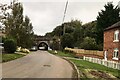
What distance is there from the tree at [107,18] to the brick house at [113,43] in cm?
2016

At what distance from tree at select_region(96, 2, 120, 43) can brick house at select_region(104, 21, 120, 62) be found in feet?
66.2

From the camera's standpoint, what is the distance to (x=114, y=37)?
39.0 meters

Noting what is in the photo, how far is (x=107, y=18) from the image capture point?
6475cm

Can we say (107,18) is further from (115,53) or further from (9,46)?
(9,46)

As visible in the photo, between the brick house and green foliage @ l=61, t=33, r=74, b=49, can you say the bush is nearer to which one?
the brick house

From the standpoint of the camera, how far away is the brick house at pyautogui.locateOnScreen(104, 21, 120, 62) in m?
37.6

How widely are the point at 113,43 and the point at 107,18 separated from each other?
26132 millimetres

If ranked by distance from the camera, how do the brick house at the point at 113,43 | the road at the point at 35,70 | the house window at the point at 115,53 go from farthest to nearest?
the house window at the point at 115,53 → the brick house at the point at 113,43 → the road at the point at 35,70

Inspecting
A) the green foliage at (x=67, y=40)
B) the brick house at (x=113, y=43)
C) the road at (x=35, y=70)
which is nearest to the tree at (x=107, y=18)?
the green foliage at (x=67, y=40)

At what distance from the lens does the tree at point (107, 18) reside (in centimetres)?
6378

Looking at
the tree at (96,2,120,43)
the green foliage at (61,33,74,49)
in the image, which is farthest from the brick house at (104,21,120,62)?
the green foliage at (61,33,74,49)

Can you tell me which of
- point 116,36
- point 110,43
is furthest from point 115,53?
point 110,43

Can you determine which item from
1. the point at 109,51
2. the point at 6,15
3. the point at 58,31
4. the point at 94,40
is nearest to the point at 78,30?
the point at 94,40

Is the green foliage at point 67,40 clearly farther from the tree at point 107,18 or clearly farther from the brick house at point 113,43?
the brick house at point 113,43
